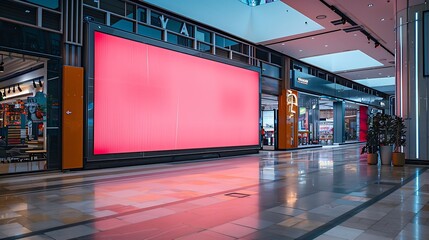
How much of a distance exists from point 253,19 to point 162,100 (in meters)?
6.00

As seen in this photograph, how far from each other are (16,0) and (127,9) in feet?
10.1

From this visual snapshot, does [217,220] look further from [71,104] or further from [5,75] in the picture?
[5,75]

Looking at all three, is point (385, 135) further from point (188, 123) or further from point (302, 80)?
point (302, 80)

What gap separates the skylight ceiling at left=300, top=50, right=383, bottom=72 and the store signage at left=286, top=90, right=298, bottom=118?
272 cm

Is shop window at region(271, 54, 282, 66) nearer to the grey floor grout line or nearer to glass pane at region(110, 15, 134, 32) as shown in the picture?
glass pane at region(110, 15, 134, 32)

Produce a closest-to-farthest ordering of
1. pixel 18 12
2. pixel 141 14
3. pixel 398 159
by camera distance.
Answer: pixel 18 12 < pixel 398 159 < pixel 141 14

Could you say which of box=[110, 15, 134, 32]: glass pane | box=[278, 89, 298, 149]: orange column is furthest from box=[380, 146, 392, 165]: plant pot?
box=[110, 15, 134, 32]: glass pane

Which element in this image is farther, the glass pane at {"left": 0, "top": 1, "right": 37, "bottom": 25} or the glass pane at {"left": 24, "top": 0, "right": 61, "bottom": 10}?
the glass pane at {"left": 24, "top": 0, "right": 61, "bottom": 10}

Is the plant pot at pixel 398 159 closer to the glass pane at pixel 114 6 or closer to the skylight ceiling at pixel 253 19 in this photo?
the skylight ceiling at pixel 253 19

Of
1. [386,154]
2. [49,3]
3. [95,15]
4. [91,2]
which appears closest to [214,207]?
[49,3]

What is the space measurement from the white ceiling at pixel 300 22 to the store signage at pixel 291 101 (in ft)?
6.63

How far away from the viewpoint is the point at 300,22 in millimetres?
13289

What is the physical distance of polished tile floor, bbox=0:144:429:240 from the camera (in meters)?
3.44

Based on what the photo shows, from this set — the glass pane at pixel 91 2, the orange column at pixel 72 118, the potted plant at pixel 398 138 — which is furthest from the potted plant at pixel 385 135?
the glass pane at pixel 91 2
